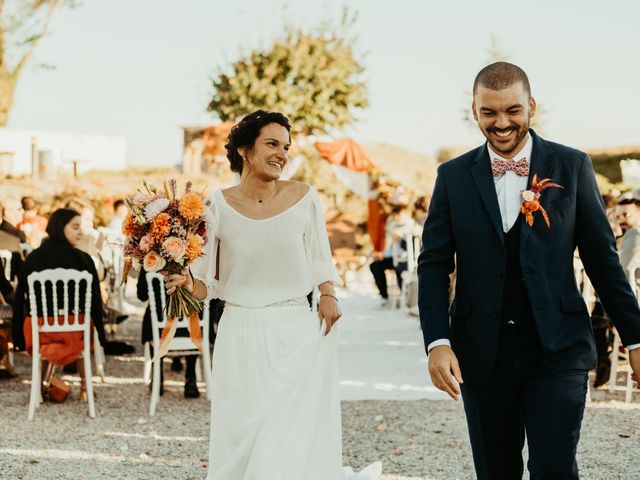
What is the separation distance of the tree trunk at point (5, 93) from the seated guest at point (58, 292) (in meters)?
23.8

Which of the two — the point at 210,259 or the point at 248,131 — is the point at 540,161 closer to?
the point at 248,131

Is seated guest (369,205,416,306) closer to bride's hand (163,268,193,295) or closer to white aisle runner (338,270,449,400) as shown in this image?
white aisle runner (338,270,449,400)

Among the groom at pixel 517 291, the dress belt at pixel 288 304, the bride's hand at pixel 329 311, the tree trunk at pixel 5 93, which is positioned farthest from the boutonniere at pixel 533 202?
the tree trunk at pixel 5 93

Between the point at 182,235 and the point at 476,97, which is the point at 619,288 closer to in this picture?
the point at 476,97

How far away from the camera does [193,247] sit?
396 centimetres

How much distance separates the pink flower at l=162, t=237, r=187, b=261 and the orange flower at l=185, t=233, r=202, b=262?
2 cm

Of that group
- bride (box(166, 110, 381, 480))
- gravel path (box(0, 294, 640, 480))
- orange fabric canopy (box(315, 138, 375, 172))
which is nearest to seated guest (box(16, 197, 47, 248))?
gravel path (box(0, 294, 640, 480))

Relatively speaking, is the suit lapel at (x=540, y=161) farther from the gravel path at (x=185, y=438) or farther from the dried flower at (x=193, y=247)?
the gravel path at (x=185, y=438)

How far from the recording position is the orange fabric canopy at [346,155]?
1983 centimetres

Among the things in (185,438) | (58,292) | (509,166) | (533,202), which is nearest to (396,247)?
(58,292)

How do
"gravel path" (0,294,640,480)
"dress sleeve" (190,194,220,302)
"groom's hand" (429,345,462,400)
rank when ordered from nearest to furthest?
"groom's hand" (429,345,462,400) < "dress sleeve" (190,194,220,302) < "gravel path" (0,294,640,480)

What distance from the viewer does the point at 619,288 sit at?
290 centimetres

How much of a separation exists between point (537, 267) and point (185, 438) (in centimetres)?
409

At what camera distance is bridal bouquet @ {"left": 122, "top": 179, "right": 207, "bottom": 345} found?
3.97m
